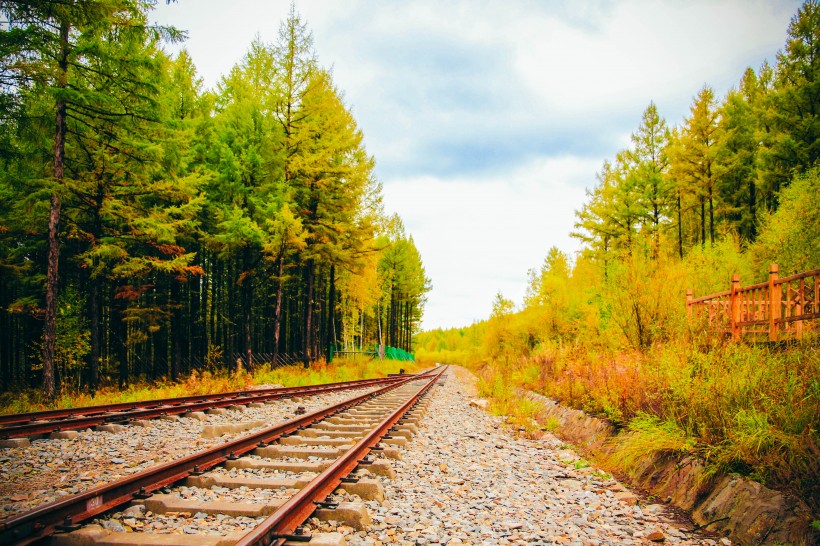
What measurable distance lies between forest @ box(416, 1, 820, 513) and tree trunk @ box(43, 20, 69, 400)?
38.2 ft

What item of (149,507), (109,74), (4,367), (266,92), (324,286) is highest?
(266,92)

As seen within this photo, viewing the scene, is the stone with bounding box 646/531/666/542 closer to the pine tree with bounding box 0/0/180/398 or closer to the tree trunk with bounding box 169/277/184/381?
the pine tree with bounding box 0/0/180/398

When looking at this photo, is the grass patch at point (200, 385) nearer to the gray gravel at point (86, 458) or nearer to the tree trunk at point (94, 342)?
A: the tree trunk at point (94, 342)

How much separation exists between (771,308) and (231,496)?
1276 cm

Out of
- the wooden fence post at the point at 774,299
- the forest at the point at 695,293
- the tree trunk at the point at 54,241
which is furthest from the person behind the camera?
the tree trunk at the point at 54,241

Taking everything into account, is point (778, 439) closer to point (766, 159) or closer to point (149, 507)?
point (149, 507)

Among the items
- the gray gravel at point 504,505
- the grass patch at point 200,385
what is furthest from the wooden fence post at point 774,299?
the grass patch at point 200,385

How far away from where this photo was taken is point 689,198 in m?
27.0

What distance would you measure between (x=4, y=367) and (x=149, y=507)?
71.5 feet

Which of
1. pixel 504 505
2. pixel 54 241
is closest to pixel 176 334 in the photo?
pixel 54 241

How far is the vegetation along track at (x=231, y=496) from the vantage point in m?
2.69

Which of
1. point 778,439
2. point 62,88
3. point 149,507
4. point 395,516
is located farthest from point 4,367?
point 778,439

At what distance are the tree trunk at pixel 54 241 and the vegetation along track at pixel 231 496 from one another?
859 centimetres

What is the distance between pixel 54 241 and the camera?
1100cm
